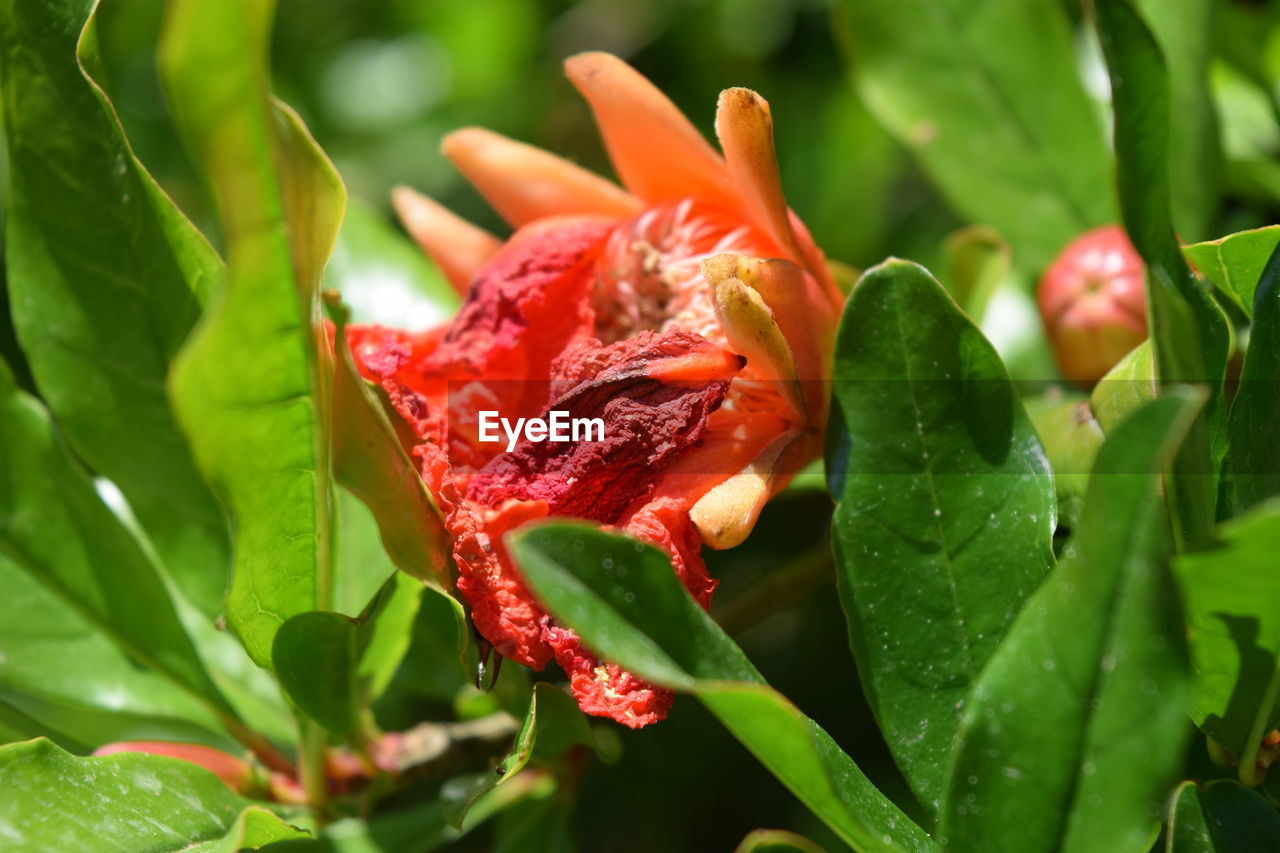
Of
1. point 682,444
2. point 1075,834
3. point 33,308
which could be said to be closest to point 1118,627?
point 1075,834

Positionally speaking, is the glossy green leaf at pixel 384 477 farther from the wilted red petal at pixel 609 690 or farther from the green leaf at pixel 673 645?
the green leaf at pixel 673 645

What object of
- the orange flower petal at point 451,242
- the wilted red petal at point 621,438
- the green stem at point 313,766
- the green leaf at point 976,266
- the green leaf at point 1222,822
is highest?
the orange flower petal at point 451,242

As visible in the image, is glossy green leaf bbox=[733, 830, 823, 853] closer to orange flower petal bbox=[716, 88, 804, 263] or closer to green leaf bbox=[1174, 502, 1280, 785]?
green leaf bbox=[1174, 502, 1280, 785]

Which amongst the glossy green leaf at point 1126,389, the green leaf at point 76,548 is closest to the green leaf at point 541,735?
the green leaf at point 76,548

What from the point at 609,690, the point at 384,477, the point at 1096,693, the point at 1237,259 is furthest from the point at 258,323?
the point at 1237,259

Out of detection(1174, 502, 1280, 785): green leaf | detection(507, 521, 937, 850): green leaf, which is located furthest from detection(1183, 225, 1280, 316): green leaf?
detection(507, 521, 937, 850): green leaf
